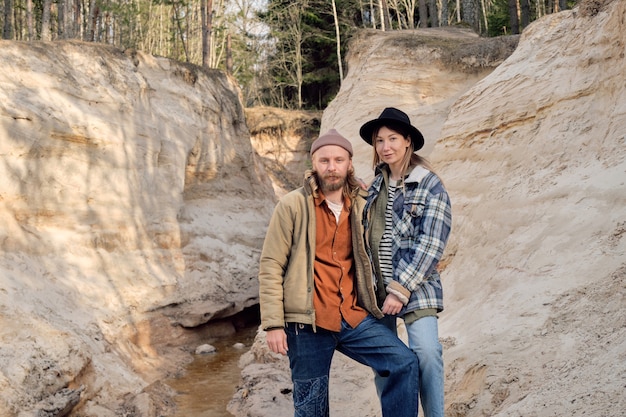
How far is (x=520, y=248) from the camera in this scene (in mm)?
6090

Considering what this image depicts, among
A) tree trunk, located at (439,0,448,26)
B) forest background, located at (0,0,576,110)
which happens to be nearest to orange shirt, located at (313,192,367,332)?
tree trunk, located at (439,0,448,26)

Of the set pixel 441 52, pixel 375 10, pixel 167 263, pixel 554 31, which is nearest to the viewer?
pixel 554 31

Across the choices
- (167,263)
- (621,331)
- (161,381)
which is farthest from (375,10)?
(621,331)

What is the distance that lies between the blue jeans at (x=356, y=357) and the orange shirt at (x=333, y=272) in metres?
0.06

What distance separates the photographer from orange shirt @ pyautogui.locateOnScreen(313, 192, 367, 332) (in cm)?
316

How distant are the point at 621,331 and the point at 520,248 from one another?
235cm

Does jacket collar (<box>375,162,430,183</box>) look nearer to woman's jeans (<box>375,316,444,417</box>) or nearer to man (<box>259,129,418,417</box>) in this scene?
man (<box>259,129,418,417</box>)

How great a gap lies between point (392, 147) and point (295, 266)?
0.84 meters

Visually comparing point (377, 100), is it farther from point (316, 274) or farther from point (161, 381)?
point (316, 274)

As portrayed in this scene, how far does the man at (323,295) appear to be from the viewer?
3100 mm

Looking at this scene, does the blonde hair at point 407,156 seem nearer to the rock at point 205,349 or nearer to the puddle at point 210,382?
the puddle at point 210,382

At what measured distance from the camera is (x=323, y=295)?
318 cm

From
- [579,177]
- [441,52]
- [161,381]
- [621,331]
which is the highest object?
[441,52]

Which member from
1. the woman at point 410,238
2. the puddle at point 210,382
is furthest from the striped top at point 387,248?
the puddle at point 210,382
